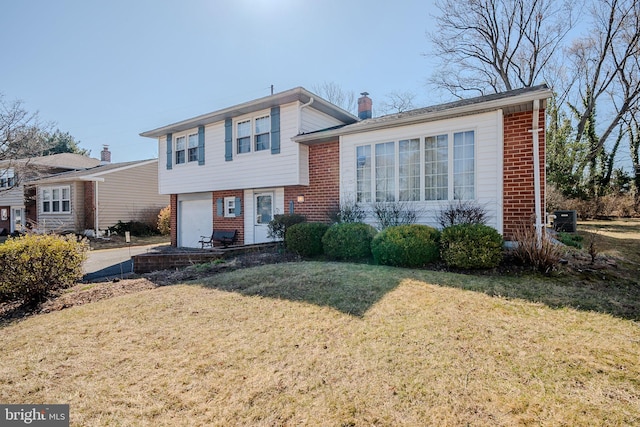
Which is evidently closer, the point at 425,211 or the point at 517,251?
the point at 517,251

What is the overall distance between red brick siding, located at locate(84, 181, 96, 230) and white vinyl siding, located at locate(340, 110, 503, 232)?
60.8ft

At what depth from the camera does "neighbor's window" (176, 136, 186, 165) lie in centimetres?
1465

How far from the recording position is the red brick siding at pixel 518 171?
7.47m

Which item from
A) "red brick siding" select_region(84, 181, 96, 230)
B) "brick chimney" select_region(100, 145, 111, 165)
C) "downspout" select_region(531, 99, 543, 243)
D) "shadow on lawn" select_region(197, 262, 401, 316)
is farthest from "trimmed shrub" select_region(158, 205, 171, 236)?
"downspout" select_region(531, 99, 543, 243)

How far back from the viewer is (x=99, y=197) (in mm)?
20547

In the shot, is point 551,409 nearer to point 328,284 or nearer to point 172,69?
point 328,284

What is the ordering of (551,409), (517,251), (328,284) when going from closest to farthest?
(551,409) → (328,284) → (517,251)

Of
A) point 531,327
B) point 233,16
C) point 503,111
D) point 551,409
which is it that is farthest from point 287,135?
point 551,409

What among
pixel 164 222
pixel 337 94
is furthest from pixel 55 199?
→ pixel 337 94

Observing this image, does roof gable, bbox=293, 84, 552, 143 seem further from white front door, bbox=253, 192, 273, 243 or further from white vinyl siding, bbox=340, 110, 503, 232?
white front door, bbox=253, 192, 273, 243

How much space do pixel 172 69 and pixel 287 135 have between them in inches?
272

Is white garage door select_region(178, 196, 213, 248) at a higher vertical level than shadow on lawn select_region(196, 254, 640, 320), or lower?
higher

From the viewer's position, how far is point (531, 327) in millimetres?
3621

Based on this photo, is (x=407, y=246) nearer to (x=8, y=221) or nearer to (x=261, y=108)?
(x=261, y=108)
